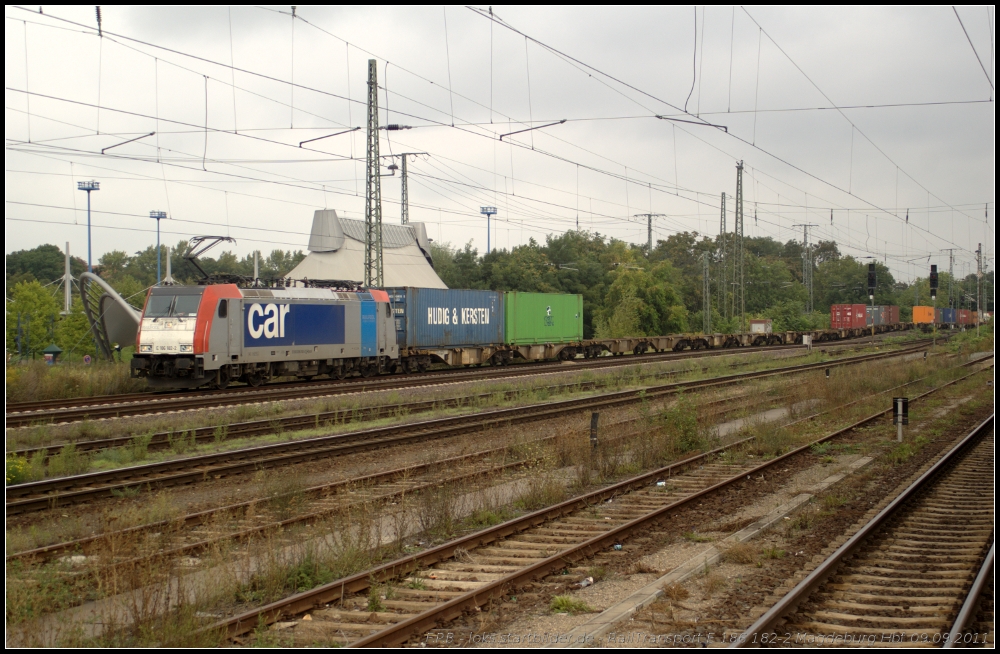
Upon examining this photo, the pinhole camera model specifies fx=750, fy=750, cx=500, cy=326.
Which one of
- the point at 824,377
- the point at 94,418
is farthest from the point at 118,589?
the point at 824,377

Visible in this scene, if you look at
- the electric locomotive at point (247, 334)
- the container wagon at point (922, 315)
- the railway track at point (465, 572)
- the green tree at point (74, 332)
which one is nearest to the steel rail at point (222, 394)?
the electric locomotive at point (247, 334)

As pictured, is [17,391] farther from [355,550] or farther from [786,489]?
[786,489]

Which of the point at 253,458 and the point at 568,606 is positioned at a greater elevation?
the point at 253,458

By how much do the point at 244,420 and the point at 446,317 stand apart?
15.8m

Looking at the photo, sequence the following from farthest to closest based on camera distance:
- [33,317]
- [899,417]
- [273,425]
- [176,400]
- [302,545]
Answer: [33,317] → [176,400] → [273,425] → [899,417] → [302,545]

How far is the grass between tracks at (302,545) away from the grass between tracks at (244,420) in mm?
3123

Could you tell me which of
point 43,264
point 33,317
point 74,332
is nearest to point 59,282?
point 43,264

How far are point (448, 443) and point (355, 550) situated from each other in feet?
25.6

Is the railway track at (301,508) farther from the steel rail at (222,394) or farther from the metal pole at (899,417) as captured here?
the steel rail at (222,394)

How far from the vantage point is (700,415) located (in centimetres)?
1856

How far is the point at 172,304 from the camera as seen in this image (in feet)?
74.0

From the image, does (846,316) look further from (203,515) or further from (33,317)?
(203,515)

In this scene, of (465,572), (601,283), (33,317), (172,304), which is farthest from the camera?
(601,283)

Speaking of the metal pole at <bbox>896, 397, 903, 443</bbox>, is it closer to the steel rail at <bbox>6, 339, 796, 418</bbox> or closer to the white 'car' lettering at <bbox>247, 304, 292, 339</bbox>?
the steel rail at <bbox>6, 339, 796, 418</bbox>
